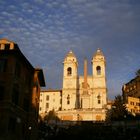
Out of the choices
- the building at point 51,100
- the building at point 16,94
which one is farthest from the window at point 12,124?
the building at point 51,100

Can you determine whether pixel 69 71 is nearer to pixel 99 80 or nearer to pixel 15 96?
pixel 99 80

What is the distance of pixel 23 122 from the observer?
50.9 metres

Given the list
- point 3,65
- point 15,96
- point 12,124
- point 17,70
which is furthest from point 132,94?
point 3,65

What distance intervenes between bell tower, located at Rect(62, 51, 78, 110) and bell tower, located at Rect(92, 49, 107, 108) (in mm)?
7879

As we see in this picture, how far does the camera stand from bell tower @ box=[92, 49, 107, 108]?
126 meters

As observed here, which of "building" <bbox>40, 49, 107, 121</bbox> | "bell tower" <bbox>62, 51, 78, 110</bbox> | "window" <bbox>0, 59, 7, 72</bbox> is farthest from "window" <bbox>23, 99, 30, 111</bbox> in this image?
"bell tower" <bbox>62, 51, 78, 110</bbox>

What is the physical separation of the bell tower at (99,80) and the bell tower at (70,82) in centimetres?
788

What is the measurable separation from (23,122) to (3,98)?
7.88m

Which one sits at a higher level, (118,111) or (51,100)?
(51,100)

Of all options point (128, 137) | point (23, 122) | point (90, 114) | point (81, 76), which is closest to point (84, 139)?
point (128, 137)

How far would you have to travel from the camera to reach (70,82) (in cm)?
13188

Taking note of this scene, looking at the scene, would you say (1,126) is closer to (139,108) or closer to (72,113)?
(72,113)

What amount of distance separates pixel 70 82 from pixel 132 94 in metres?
26.5

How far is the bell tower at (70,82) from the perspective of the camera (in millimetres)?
128125
